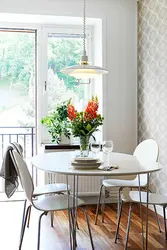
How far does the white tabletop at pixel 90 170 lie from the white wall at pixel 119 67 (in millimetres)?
1265

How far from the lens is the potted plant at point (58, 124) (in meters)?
4.50

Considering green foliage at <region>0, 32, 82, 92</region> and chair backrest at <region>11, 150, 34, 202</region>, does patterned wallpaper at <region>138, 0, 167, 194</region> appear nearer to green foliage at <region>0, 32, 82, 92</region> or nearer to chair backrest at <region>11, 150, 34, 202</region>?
green foliage at <region>0, 32, 82, 92</region>

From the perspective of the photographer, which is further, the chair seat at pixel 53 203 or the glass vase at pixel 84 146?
the glass vase at pixel 84 146

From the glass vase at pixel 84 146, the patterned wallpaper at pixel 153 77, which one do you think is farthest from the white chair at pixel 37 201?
the patterned wallpaper at pixel 153 77

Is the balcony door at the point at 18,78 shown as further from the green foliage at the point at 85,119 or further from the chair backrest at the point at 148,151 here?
the green foliage at the point at 85,119

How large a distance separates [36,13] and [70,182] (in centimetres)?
208

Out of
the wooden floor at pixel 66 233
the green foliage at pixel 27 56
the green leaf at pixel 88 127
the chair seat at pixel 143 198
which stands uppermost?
the green foliage at pixel 27 56

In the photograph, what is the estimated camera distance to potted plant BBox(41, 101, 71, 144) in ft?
14.8

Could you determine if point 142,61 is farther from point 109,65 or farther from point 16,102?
point 16,102

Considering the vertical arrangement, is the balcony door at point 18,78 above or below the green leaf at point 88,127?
above

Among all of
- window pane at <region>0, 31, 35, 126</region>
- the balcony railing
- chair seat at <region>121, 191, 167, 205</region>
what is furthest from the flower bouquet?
the balcony railing

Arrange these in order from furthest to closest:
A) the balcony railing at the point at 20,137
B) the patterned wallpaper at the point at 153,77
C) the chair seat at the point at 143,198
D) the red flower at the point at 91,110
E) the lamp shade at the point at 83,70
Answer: the balcony railing at the point at 20,137, the patterned wallpaper at the point at 153,77, the lamp shade at the point at 83,70, the chair seat at the point at 143,198, the red flower at the point at 91,110

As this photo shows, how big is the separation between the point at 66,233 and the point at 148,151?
1097 mm

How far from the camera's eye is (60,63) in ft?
15.7
